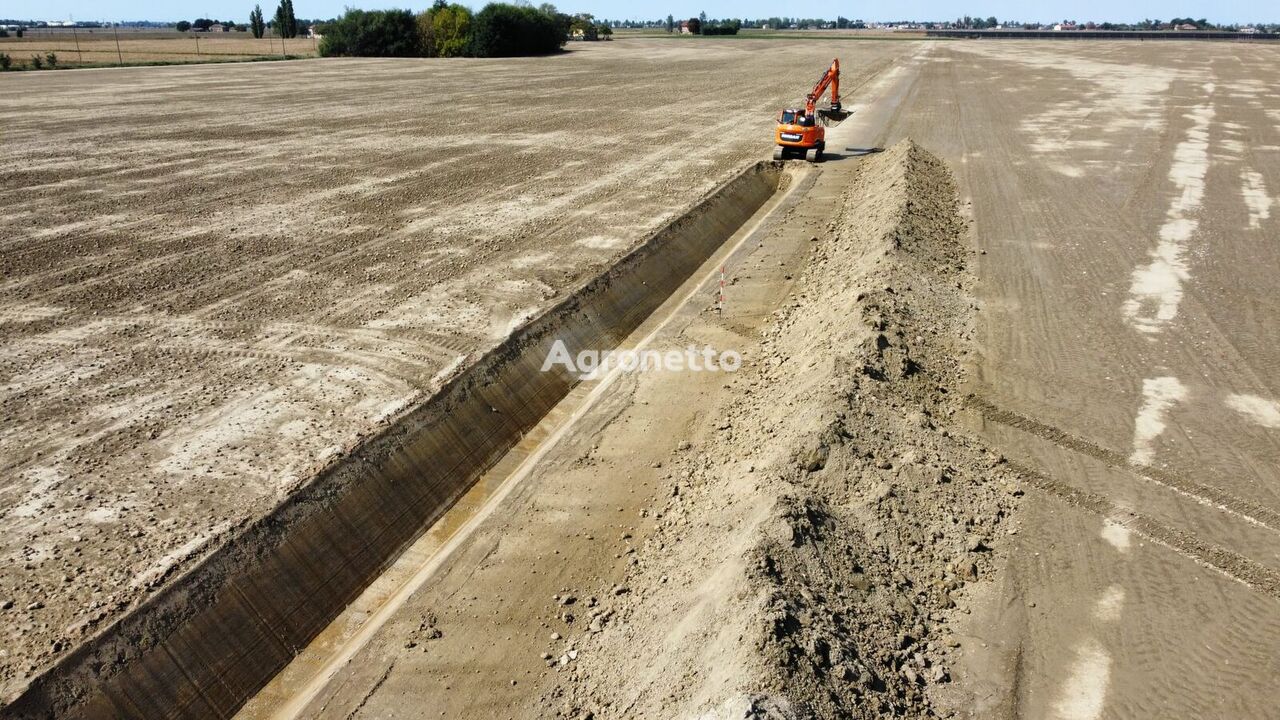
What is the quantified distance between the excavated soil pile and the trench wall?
7.56ft

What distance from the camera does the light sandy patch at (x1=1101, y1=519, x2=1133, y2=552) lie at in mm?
7316

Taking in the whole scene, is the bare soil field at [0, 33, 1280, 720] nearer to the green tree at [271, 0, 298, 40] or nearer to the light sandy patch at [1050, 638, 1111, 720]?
the light sandy patch at [1050, 638, 1111, 720]

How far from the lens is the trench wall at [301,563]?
615 cm

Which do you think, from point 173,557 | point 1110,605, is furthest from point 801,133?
point 173,557

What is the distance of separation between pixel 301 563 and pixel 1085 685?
6.45 m

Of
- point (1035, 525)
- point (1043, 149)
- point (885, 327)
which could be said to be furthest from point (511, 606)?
point (1043, 149)

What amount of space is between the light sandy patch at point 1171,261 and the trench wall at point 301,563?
834 centimetres

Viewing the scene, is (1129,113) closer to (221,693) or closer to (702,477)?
(702,477)

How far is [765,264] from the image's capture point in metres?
15.9

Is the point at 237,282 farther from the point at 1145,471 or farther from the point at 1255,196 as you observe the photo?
the point at 1255,196

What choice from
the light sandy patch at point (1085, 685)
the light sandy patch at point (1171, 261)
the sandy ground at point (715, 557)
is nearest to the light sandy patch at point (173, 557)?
the sandy ground at point (715, 557)

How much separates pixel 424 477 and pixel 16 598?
3.58 metres

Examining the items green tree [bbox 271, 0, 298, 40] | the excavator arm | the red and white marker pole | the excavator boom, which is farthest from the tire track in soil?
green tree [bbox 271, 0, 298, 40]

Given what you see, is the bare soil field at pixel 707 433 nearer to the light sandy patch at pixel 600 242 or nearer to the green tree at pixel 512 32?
the light sandy patch at pixel 600 242
